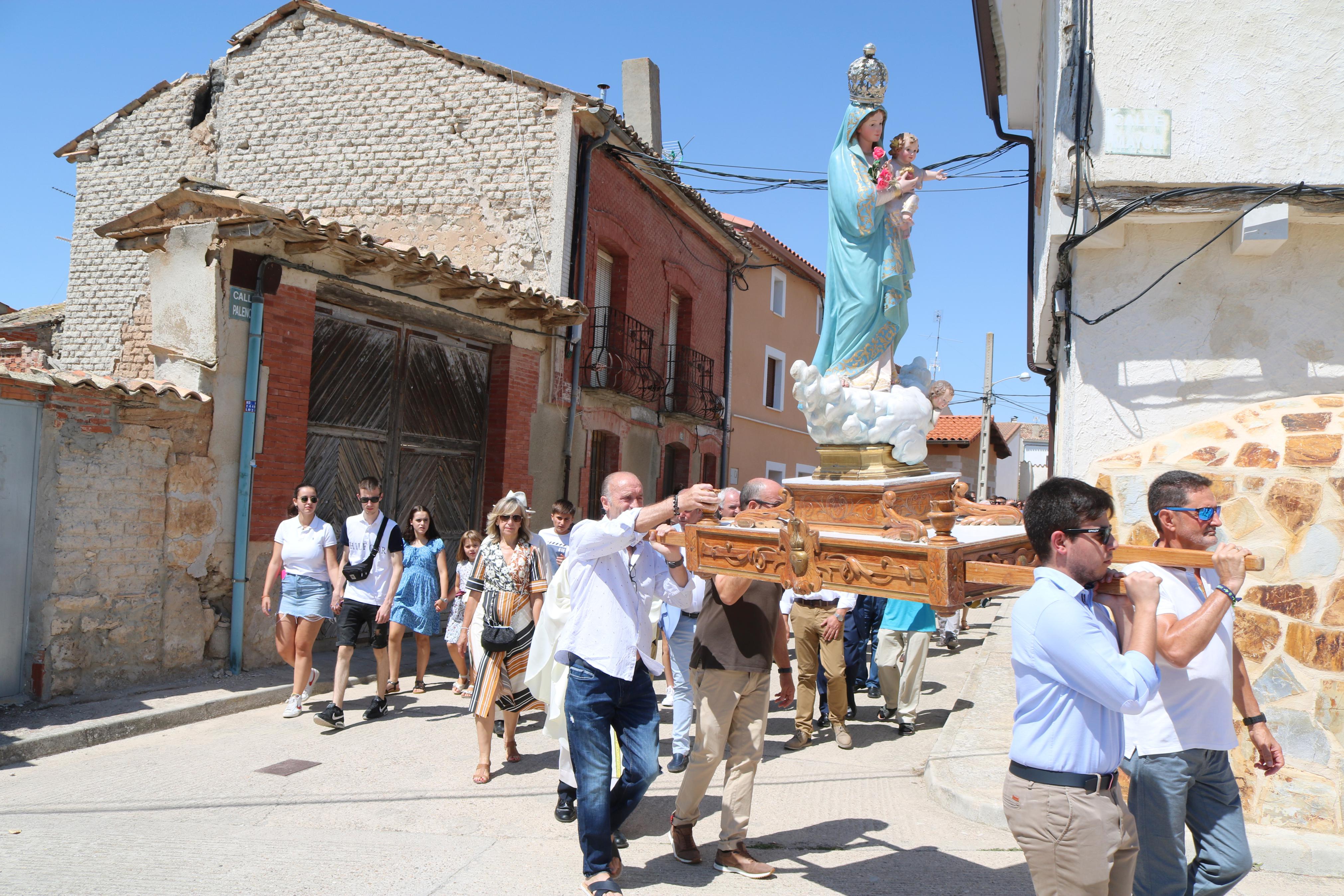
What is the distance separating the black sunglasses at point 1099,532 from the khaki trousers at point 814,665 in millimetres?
4473

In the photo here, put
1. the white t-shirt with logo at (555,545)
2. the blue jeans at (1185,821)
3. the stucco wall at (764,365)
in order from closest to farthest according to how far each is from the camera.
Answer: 1. the blue jeans at (1185,821)
2. the white t-shirt with logo at (555,545)
3. the stucco wall at (764,365)

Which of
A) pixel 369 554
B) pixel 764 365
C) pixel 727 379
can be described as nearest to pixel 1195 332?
pixel 369 554

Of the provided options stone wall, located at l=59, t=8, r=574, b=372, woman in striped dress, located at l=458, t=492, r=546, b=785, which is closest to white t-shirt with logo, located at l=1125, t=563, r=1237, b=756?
woman in striped dress, located at l=458, t=492, r=546, b=785

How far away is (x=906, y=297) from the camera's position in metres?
4.50

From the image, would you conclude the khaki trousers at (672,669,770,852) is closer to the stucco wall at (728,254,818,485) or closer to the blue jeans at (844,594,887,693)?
the blue jeans at (844,594,887,693)

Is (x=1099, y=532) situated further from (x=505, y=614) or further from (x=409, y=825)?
(x=505, y=614)

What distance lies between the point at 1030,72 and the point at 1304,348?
515cm

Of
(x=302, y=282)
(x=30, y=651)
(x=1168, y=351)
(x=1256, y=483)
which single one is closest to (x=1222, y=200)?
(x=1168, y=351)

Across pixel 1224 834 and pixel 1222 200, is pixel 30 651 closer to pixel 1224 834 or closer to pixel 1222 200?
pixel 1224 834

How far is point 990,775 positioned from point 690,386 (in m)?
12.6

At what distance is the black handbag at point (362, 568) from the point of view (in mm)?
7250

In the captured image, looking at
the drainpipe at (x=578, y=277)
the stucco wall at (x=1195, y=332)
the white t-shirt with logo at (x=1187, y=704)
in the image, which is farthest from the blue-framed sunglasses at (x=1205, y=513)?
the drainpipe at (x=578, y=277)

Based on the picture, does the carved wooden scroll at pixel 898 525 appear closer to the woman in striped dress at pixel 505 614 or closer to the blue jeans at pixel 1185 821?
the blue jeans at pixel 1185 821

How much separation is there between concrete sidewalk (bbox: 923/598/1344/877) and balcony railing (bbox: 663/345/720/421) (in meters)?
8.93
